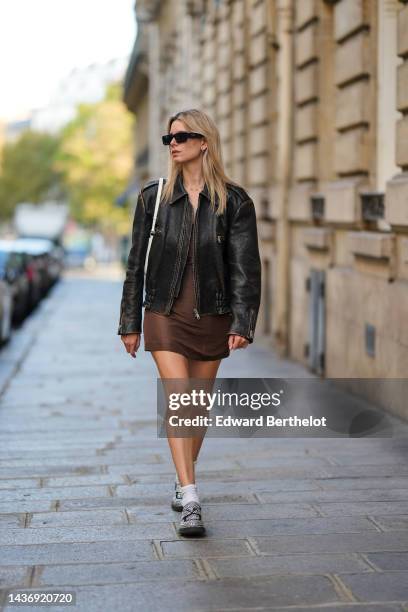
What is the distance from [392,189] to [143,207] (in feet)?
12.9

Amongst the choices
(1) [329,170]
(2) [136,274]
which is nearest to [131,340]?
(2) [136,274]

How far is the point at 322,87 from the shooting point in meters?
13.3

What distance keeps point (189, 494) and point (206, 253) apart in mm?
1113

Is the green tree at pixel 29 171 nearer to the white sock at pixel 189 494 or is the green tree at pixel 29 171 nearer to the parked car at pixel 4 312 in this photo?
the parked car at pixel 4 312

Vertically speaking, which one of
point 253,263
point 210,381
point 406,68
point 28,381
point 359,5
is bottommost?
point 28,381

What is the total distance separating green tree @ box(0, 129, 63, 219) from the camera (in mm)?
108688

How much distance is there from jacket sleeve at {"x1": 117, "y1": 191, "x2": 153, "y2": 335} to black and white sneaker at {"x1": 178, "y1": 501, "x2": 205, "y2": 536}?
35.6 inches

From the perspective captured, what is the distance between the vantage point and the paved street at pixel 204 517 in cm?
494

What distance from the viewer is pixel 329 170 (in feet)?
43.7

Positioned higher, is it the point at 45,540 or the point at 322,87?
the point at 322,87

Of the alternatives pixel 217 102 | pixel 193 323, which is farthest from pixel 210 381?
pixel 217 102

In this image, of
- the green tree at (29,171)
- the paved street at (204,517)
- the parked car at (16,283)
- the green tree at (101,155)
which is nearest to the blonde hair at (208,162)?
the paved street at (204,517)

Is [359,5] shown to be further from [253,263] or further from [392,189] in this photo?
[253,263]

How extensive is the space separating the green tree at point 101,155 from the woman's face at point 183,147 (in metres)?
75.1
